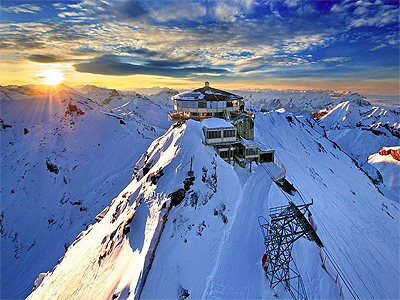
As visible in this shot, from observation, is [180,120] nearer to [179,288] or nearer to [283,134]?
[179,288]

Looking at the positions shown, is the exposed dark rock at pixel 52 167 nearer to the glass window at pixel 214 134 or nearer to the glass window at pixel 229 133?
the glass window at pixel 214 134

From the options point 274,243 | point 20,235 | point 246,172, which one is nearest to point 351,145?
point 246,172

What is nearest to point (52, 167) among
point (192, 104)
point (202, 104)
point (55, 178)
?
point (55, 178)

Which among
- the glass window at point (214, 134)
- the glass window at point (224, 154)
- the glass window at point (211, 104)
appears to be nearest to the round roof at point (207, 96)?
the glass window at point (211, 104)

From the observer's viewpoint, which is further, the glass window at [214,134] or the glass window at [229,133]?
the glass window at [229,133]

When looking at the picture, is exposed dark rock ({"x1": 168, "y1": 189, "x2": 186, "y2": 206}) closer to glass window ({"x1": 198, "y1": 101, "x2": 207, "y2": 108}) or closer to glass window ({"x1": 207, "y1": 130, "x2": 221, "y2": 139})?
glass window ({"x1": 207, "y1": 130, "x2": 221, "y2": 139})

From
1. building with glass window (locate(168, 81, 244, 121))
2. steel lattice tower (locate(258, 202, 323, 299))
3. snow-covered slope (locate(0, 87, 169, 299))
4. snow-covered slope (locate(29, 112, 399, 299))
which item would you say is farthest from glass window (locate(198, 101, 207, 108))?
snow-covered slope (locate(0, 87, 169, 299))
